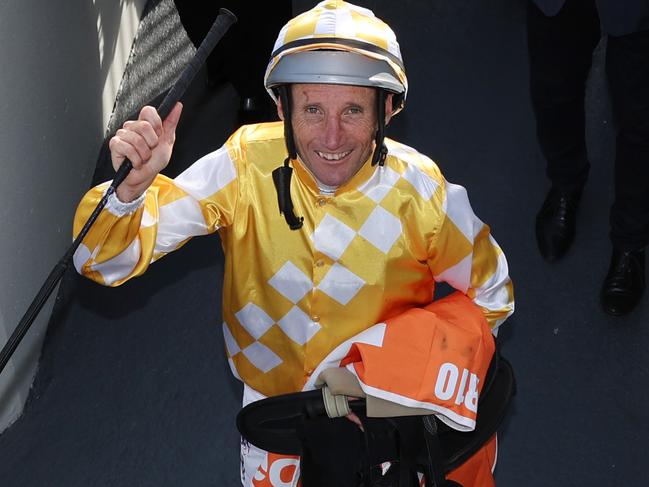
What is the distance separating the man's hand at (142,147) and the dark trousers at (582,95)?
160cm

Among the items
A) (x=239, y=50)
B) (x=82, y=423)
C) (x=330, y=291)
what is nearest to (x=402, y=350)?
(x=330, y=291)

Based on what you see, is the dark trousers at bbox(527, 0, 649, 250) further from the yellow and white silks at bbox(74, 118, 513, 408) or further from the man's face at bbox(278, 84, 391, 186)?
the man's face at bbox(278, 84, 391, 186)

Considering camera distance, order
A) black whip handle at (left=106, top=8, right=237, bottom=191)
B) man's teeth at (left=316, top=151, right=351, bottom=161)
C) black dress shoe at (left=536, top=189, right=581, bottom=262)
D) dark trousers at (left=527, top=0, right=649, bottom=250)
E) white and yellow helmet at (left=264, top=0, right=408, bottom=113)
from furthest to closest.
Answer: black dress shoe at (left=536, top=189, right=581, bottom=262) < dark trousers at (left=527, top=0, right=649, bottom=250) < man's teeth at (left=316, top=151, right=351, bottom=161) < white and yellow helmet at (left=264, top=0, right=408, bottom=113) < black whip handle at (left=106, top=8, right=237, bottom=191)

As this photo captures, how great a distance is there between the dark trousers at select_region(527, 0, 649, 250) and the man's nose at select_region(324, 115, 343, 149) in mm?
1331

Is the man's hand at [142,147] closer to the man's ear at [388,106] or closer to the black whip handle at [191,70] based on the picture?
the black whip handle at [191,70]

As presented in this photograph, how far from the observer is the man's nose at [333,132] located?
6.73ft

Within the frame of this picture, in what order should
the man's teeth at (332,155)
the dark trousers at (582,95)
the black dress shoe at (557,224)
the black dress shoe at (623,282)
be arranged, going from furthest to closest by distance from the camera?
the black dress shoe at (557,224), the black dress shoe at (623,282), the dark trousers at (582,95), the man's teeth at (332,155)

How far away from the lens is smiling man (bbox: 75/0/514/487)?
2.03 m

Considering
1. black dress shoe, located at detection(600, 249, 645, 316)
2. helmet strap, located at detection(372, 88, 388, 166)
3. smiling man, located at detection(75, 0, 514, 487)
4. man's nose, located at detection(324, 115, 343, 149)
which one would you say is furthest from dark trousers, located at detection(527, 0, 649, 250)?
man's nose, located at detection(324, 115, 343, 149)

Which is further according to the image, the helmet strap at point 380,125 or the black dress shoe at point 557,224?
the black dress shoe at point 557,224

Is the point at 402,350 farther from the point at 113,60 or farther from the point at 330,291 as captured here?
the point at 113,60

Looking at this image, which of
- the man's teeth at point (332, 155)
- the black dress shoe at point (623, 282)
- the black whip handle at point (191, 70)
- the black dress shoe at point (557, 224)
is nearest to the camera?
the black whip handle at point (191, 70)

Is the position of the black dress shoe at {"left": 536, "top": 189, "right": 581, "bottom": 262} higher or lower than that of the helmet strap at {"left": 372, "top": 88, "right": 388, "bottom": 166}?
lower

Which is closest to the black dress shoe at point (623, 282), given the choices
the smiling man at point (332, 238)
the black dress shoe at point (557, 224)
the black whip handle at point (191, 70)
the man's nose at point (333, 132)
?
the black dress shoe at point (557, 224)
